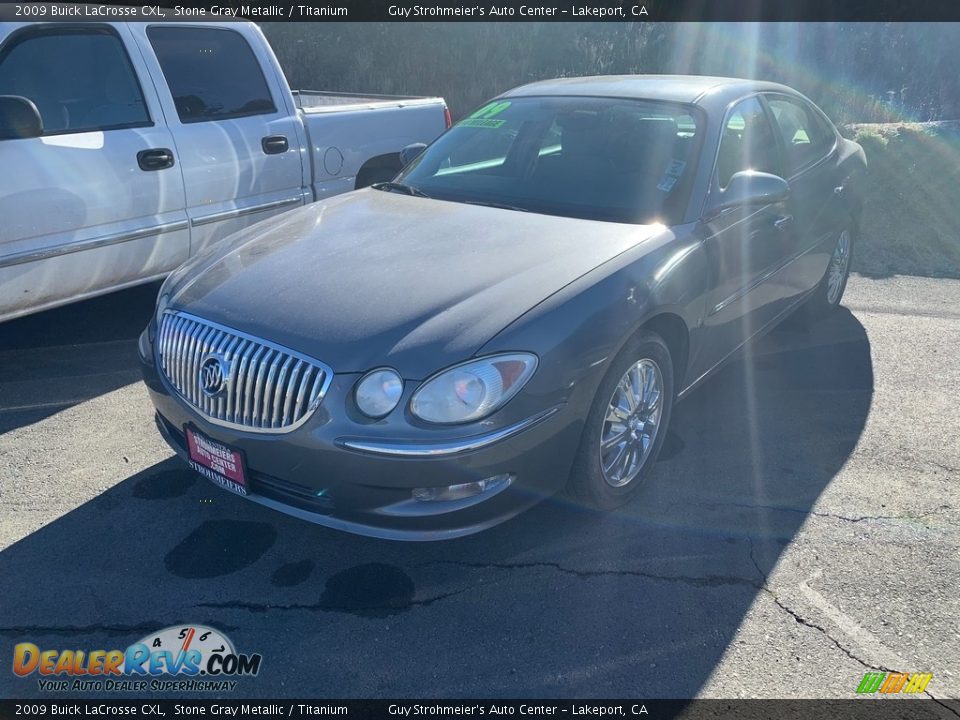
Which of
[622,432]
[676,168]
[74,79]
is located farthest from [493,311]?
[74,79]

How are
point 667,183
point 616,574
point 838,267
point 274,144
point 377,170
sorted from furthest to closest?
point 377,170, point 838,267, point 274,144, point 667,183, point 616,574

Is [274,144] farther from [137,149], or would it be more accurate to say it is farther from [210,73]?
[137,149]

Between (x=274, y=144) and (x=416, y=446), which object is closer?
(x=416, y=446)

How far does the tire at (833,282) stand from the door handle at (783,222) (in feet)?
3.54

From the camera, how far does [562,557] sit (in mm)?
3395

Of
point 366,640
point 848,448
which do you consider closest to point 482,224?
point 366,640

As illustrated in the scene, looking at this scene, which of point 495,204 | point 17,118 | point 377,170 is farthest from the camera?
point 377,170

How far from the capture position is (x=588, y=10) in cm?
1383

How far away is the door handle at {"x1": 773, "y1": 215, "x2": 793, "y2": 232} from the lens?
4512mm

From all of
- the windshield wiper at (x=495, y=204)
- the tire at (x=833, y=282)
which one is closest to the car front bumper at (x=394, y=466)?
the windshield wiper at (x=495, y=204)

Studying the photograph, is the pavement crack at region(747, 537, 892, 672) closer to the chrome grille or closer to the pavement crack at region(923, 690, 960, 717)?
the pavement crack at region(923, 690, 960, 717)

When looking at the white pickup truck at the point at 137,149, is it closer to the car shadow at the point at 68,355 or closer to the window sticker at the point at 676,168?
the car shadow at the point at 68,355

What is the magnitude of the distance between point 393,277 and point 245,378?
698mm

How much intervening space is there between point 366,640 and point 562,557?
2.86 feet
